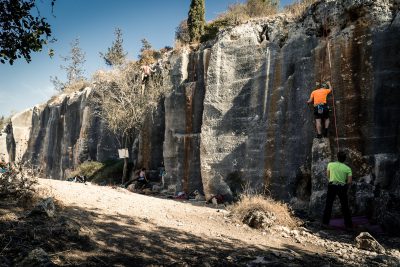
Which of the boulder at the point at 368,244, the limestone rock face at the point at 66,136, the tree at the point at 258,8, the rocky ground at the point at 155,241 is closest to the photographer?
the rocky ground at the point at 155,241

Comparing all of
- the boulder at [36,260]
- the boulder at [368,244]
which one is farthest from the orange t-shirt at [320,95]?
the boulder at [36,260]

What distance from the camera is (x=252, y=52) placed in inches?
496

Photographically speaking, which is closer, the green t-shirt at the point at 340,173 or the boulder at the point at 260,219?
the boulder at the point at 260,219

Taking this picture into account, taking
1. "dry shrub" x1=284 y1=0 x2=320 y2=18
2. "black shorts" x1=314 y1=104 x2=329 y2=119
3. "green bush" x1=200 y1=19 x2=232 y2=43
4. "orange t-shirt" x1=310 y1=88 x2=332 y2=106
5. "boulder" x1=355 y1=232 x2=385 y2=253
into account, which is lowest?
"boulder" x1=355 y1=232 x2=385 y2=253

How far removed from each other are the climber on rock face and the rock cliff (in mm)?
340

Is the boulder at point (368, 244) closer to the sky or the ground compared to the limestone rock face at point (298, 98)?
closer to the ground

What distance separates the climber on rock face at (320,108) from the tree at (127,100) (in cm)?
887

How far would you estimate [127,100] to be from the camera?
1936 centimetres

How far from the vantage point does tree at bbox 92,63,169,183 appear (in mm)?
18531

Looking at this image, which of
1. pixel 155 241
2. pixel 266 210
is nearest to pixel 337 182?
pixel 266 210

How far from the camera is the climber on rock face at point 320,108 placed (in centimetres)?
931

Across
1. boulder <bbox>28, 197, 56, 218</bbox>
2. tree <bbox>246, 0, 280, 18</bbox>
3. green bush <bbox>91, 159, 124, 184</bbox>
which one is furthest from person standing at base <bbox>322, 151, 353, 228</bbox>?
green bush <bbox>91, 159, 124, 184</bbox>

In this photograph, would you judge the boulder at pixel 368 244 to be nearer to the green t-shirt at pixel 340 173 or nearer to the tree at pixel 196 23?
the green t-shirt at pixel 340 173

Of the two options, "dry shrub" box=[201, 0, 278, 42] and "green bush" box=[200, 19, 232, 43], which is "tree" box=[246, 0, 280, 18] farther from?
"green bush" box=[200, 19, 232, 43]
